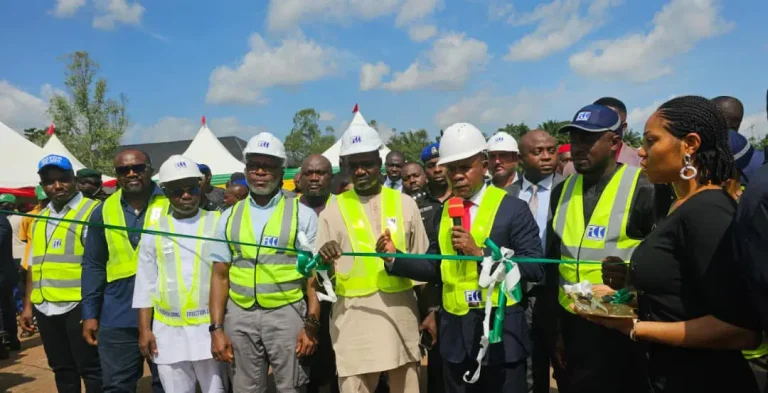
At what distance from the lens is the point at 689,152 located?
6.40 feet

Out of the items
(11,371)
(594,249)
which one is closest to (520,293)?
(594,249)

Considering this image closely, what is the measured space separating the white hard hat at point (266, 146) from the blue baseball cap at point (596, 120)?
6.61ft

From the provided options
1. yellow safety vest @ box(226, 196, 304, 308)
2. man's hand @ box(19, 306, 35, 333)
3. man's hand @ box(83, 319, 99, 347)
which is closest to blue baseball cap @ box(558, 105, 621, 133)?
yellow safety vest @ box(226, 196, 304, 308)

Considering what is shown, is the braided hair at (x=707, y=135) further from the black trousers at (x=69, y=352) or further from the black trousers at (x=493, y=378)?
the black trousers at (x=69, y=352)

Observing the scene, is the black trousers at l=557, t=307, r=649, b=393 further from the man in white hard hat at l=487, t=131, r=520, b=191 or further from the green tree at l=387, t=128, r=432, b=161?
the green tree at l=387, t=128, r=432, b=161

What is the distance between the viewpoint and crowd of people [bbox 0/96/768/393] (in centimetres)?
190

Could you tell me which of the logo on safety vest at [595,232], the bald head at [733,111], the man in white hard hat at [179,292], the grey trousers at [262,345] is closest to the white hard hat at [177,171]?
the man in white hard hat at [179,292]

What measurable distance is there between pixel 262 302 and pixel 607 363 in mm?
2156

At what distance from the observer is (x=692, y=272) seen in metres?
1.81

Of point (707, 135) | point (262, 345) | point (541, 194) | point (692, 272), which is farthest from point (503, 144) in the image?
point (692, 272)

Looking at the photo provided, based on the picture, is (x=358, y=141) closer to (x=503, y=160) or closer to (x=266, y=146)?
(x=266, y=146)

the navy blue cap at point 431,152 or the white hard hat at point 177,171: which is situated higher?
the navy blue cap at point 431,152

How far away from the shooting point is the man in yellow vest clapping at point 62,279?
170 inches

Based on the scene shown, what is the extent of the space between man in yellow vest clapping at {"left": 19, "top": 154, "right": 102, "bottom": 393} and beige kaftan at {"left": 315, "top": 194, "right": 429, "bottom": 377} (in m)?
2.49
